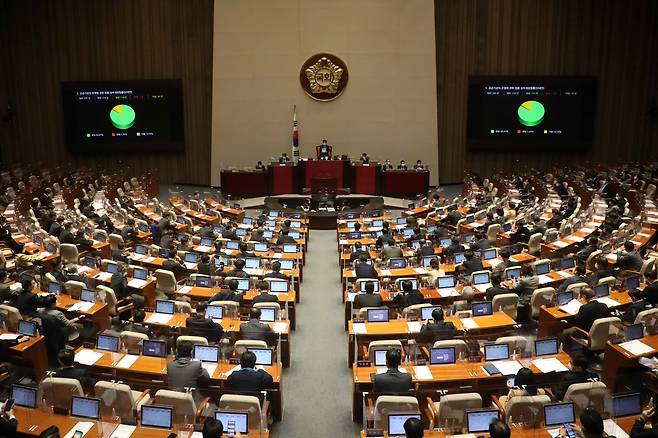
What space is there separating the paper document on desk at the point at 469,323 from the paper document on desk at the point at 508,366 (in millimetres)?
1353

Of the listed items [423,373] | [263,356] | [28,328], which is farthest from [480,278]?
[28,328]

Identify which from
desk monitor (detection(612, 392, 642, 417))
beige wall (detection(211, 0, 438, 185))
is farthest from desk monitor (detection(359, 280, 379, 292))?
beige wall (detection(211, 0, 438, 185))

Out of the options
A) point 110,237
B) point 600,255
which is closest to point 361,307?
point 600,255

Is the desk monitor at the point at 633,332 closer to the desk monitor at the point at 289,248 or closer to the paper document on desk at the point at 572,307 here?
the paper document on desk at the point at 572,307

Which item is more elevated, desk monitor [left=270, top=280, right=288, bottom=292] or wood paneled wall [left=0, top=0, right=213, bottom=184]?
wood paneled wall [left=0, top=0, right=213, bottom=184]

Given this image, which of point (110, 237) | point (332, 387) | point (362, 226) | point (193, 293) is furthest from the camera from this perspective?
point (362, 226)

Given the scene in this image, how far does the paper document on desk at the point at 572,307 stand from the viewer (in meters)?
10.3

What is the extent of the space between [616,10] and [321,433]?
25674 millimetres

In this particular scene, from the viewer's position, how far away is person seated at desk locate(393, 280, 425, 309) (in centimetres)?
1084

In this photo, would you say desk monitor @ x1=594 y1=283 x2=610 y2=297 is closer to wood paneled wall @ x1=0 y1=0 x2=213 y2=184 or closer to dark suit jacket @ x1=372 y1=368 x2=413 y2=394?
dark suit jacket @ x1=372 y1=368 x2=413 y2=394

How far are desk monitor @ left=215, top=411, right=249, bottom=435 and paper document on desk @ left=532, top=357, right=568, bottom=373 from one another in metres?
3.95

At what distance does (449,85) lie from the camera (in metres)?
27.7

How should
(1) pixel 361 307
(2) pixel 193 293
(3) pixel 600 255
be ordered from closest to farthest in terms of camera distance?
1. (1) pixel 361 307
2. (2) pixel 193 293
3. (3) pixel 600 255

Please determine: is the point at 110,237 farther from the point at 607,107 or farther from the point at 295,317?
the point at 607,107
